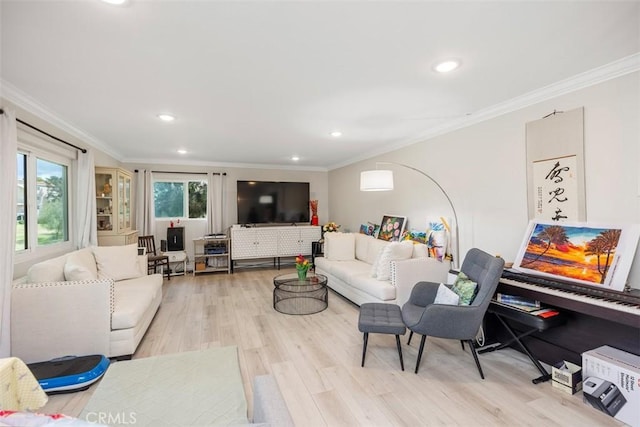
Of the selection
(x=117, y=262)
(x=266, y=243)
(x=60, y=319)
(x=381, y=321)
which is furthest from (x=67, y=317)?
(x=266, y=243)

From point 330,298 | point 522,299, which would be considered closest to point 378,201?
point 330,298

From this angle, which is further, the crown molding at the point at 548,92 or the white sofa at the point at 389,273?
the white sofa at the point at 389,273

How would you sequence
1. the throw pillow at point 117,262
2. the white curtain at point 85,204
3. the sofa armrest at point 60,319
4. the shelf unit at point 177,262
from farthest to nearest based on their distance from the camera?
the shelf unit at point 177,262 < the white curtain at point 85,204 < the throw pillow at point 117,262 < the sofa armrest at point 60,319

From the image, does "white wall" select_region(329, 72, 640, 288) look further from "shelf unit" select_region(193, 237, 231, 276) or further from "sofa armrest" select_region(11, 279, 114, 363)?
"sofa armrest" select_region(11, 279, 114, 363)

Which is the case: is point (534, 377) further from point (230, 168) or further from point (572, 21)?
point (230, 168)

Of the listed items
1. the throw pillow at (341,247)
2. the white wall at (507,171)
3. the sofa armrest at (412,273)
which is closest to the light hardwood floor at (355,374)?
the sofa armrest at (412,273)

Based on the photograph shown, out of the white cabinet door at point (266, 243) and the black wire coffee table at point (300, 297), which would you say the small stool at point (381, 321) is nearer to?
the black wire coffee table at point (300, 297)

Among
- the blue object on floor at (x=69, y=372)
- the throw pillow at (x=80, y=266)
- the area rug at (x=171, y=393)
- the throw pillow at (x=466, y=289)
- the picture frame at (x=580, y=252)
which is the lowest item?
the area rug at (x=171, y=393)

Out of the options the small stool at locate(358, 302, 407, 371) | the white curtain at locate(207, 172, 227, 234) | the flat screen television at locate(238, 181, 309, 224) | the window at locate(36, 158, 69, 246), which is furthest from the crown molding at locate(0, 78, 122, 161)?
the small stool at locate(358, 302, 407, 371)

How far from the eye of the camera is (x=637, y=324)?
1.68 m

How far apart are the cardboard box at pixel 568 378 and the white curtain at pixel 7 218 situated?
409cm

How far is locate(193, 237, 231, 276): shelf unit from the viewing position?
582 cm

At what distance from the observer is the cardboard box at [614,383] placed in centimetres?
178

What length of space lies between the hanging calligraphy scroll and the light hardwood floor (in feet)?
4.37
